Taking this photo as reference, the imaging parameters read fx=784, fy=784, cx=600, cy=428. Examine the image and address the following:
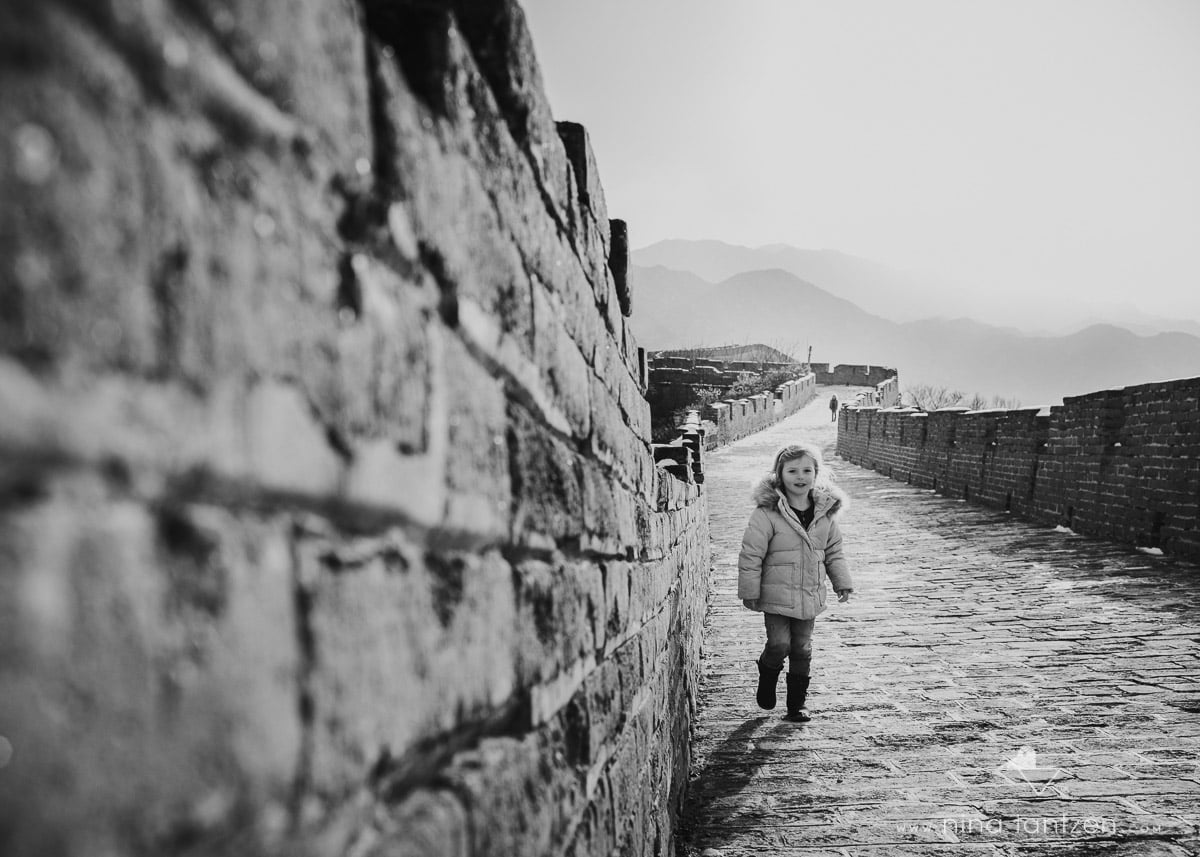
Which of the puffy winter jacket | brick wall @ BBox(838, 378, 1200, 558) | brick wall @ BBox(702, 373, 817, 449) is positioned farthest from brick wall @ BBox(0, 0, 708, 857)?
brick wall @ BBox(702, 373, 817, 449)

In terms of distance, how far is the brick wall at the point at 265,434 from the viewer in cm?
41

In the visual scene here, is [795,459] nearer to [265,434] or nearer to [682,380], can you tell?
[265,434]

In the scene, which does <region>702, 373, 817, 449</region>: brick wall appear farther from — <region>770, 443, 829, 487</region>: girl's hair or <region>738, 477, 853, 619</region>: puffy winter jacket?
<region>738, 477, 853, 619</region>: puffy winter jacket

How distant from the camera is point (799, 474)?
443cm

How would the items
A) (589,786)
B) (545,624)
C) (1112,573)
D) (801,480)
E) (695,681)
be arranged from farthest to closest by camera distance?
1. (1112,573)
2. (695,681)
3. (801,480)
4. (589,786)
5. (545,624)

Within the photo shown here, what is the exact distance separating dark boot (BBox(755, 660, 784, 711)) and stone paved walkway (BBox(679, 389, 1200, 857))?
0.28ft

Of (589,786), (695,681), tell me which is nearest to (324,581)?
(589,786)

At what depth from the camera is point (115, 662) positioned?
17.2 inches

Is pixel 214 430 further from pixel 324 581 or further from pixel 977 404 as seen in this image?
pixel 977 404

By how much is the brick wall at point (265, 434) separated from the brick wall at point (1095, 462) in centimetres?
821

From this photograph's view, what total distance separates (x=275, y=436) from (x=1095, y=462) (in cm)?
997

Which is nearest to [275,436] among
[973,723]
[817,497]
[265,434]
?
[265,434]

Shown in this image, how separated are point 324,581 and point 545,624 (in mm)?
688

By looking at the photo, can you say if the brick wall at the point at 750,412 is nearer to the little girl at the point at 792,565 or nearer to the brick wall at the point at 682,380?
the brick wall at the point at 682,380
